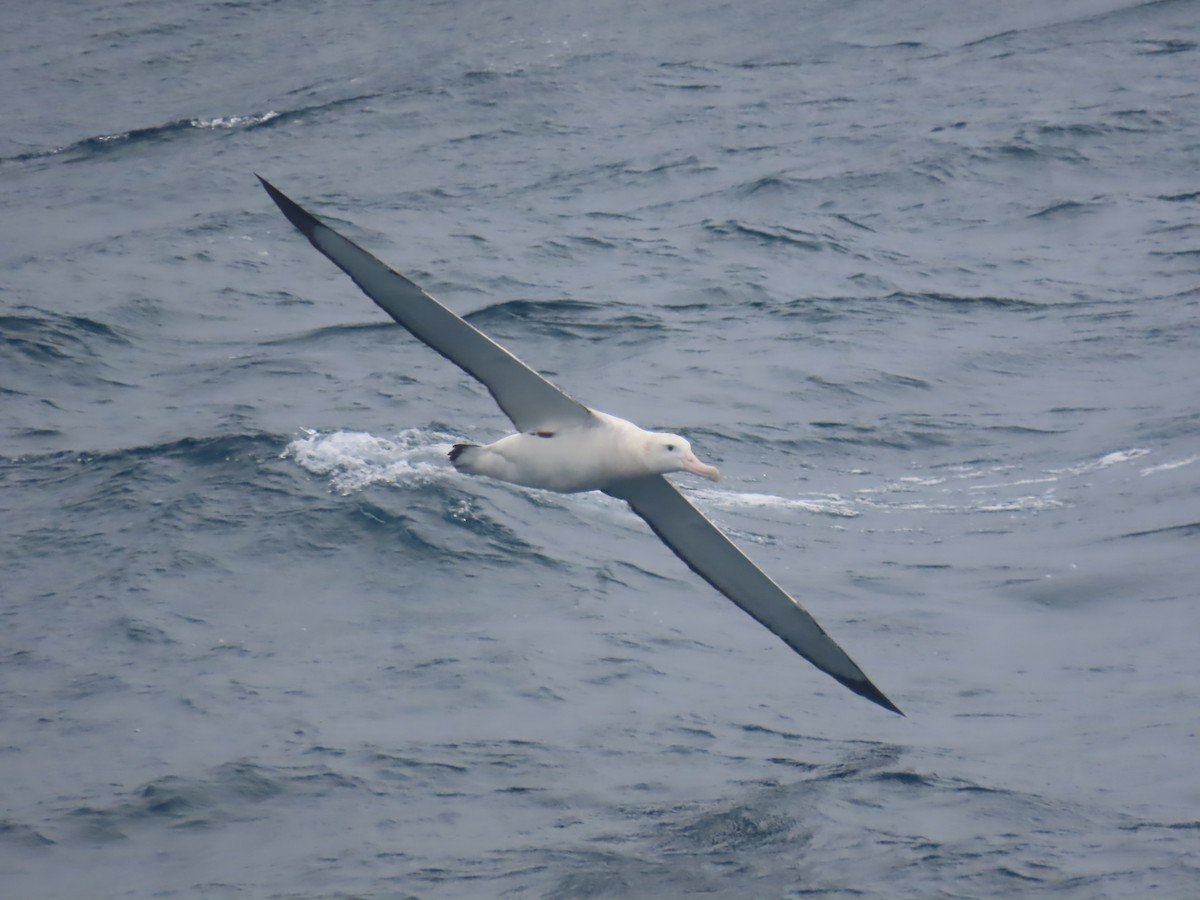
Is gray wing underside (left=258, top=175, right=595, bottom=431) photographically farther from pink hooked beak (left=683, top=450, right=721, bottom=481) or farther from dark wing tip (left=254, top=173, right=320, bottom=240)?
pink hooked beak (left=683, top=450, right=721, bottom=481)

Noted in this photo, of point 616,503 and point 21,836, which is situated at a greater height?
point 21,836

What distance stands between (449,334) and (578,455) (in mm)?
1143

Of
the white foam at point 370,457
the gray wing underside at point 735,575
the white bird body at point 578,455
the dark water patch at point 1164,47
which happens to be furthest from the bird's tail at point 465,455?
the dark water patch at point 1164,47

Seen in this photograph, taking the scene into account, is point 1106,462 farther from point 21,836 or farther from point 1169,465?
point 21,836

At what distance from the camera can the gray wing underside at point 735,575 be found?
10.3m

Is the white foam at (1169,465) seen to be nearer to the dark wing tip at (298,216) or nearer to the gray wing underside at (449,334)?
the gray wing underside at (449,334)

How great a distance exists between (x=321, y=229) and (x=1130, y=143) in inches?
673

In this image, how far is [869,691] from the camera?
34.2 ft

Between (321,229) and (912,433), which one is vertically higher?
(321,229)

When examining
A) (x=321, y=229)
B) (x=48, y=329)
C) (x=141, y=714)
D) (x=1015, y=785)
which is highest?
(x=321, y=229)

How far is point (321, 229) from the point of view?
29.5 feet

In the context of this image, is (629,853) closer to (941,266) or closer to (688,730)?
(688,730)

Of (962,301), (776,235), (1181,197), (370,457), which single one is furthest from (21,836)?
(1181,197)

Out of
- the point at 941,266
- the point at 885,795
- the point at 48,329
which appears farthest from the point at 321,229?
the point at 941,266
